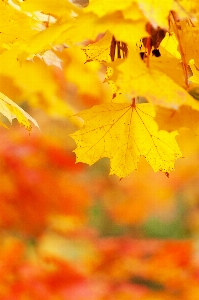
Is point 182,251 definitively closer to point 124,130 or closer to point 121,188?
point 121,188

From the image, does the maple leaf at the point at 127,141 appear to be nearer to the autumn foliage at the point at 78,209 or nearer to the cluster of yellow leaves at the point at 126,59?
the cluster of yellow leaves at the point at 126,59

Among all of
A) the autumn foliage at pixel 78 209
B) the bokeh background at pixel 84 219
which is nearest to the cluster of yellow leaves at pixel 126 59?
the autumn foliage at pixel 78 209

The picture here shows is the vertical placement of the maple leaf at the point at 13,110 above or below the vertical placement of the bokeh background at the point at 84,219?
below

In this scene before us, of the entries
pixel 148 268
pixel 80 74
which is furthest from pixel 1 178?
pixel 148 268

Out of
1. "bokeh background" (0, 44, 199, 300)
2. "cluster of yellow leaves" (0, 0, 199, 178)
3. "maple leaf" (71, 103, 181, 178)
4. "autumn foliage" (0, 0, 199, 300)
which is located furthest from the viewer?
"bokeh background" (0, 44, 199, 300)

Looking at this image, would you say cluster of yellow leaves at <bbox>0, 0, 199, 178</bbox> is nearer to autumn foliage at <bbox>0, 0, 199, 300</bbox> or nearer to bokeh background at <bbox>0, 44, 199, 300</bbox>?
autumn foliage at <bbox>0, 0, 199, 300</bbox>

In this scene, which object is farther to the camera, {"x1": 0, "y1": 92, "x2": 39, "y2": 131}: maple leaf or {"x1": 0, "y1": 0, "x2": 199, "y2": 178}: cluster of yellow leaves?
{"x1": 0, "y1": 92, "x2": 39, "y2": 131}: maple leaf

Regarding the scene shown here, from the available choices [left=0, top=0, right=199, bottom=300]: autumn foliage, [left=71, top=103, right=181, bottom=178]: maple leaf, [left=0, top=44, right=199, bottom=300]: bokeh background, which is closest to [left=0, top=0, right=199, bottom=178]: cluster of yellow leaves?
[left=71, top=103, right=181, bottom=178]: maple leaf

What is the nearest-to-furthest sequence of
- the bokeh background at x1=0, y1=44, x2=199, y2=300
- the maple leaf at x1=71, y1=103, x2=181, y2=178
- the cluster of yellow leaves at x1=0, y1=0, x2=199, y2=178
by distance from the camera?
1. the cluster of yellow leaves at x1=0, y1=0, x2=199, y2=178
2. the maple leaf at x1=71, y1=103, x2=181, y2=178
3. the bokeh background at x1=0, y1=44, x2=199, y2=300
